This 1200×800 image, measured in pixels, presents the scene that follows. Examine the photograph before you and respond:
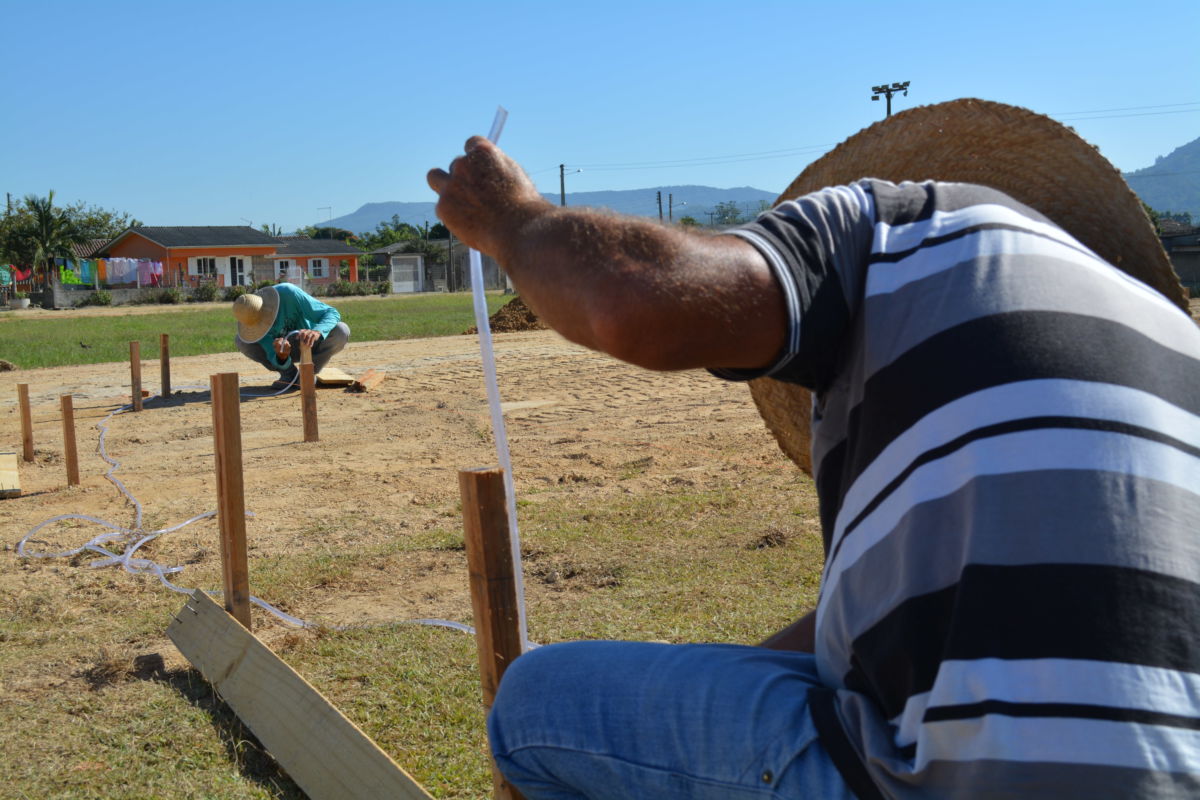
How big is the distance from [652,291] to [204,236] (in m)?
68.0

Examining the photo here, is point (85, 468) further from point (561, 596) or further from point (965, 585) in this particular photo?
point (965, 585)

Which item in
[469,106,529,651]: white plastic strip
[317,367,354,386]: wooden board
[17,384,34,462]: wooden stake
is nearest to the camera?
[469,106,529,651]: white plastic strip

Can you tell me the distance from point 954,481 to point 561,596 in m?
3.64

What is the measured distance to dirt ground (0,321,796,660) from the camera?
5637mm

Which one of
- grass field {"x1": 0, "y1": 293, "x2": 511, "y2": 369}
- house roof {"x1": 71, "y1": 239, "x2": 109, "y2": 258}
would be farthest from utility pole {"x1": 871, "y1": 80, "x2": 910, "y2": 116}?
house roof {"x1": 71, "y1": 239, "x2": 109, "y2": 258}

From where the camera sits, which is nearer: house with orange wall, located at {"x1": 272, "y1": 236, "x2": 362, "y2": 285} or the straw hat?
the straw hat

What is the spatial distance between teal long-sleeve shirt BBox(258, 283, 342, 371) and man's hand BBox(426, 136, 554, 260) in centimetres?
1017

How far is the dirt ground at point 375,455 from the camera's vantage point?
5.64 metres

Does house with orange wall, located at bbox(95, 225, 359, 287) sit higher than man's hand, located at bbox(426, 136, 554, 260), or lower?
higher

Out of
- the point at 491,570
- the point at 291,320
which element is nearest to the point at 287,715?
the point at 491,570

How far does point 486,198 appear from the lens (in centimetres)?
145

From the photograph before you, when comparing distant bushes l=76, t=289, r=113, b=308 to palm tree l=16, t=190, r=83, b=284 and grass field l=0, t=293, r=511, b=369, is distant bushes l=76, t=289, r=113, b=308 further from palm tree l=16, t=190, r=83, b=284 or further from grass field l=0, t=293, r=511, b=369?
grass field l=0, t=293, r=511, b=369

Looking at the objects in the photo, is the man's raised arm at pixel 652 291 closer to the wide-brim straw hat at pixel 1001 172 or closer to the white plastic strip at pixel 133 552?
the wide-brim straw hat at pixel 1001 172

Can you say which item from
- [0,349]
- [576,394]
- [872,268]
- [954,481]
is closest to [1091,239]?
[872,268]
